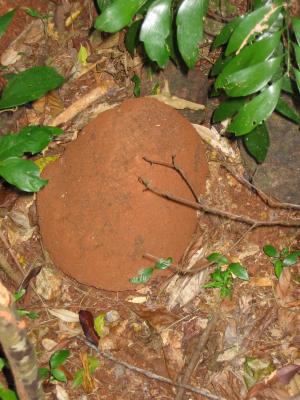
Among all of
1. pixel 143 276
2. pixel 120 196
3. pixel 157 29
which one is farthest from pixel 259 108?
pixel 143 276

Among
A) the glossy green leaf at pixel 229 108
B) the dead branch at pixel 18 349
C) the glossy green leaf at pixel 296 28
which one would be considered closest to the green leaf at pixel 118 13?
the glossy green leaf at pixel 296 28

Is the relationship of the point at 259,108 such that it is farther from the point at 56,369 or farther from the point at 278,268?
the point at 56,369

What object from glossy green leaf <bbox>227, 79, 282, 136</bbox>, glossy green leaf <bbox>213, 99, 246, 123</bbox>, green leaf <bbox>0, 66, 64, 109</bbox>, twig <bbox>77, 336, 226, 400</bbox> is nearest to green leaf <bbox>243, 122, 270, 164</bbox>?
glossy green leaf <bbox>213, 99, 246, 123</bbox>

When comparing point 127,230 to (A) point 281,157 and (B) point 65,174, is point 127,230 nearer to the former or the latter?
(B) point 65,174

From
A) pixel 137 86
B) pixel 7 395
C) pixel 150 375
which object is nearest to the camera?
pixel 7 395

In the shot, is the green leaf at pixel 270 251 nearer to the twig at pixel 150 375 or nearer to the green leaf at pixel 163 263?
the green leaf at pixel 163 263

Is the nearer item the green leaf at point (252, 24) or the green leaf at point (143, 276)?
the green leaf at point (252, 24)
